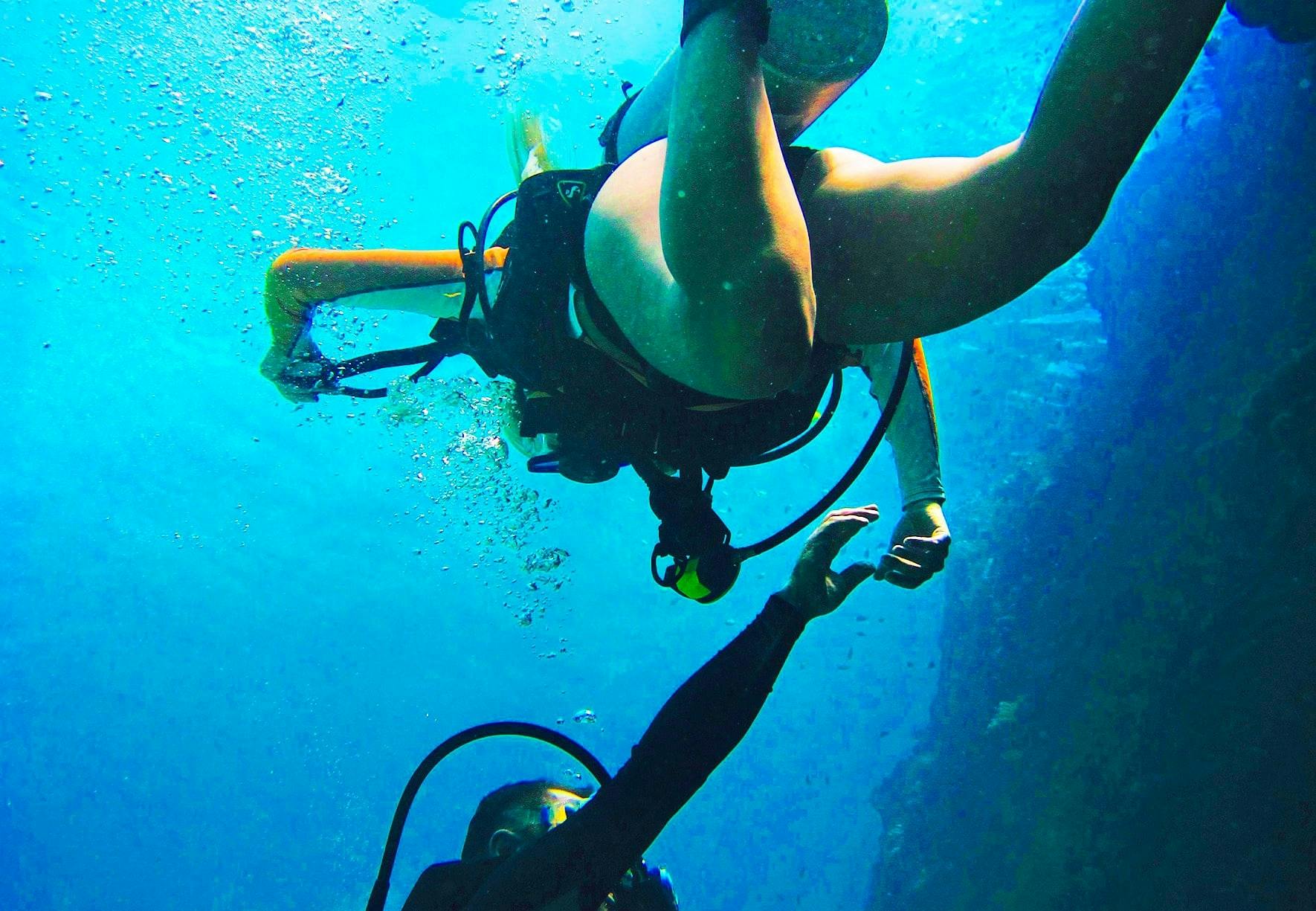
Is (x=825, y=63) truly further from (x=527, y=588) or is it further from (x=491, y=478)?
(x=527, y=588)

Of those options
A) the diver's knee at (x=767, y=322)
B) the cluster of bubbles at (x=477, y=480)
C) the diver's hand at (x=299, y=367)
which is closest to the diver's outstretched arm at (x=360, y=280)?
the diver's hand at (x=299, y=367)

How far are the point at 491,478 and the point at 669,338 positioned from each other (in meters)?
13.3

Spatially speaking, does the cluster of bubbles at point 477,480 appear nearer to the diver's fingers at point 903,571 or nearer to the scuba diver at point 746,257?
the scuba diver at point 746,257

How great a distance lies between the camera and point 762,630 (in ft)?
6.09

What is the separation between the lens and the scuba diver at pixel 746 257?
1.16 m

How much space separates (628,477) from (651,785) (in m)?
24.6

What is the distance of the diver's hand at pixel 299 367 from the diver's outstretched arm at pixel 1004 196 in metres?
2.49

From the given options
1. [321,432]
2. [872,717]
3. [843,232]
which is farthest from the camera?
[872,717]

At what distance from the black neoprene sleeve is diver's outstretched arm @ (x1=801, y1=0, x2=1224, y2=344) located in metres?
0.95

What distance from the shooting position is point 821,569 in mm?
1912

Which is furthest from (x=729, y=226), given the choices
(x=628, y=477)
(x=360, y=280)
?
(x=628, y=477)

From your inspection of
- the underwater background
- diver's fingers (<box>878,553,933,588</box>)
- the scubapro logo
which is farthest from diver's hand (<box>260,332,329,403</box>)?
the underwater background

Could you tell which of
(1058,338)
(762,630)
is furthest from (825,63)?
(1058,338)

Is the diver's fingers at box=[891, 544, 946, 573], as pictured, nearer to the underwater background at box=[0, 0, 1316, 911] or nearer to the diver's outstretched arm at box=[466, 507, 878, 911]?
the diver's outstretched arm at box=[466, 507, 878, 911]
